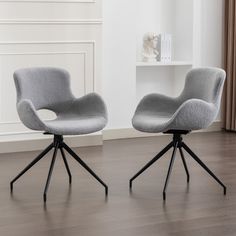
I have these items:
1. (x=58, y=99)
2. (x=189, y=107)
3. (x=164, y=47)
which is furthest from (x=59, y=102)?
(x=164, y=47)

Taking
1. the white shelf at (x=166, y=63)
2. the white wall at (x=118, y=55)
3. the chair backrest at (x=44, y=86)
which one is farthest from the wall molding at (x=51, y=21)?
the chair backrest at (x=44, y=86)

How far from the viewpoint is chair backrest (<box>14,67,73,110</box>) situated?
13.1 ft

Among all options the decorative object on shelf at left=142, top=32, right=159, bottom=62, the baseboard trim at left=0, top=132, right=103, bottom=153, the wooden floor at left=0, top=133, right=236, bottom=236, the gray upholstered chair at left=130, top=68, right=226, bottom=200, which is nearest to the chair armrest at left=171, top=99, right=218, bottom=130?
the gray upholstered chair at left=130, top=68, right=226, bottom=200

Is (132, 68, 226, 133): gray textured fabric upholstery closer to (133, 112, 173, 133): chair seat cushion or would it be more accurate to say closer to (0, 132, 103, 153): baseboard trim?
(133, 112, 173, 133): chair seat cushion

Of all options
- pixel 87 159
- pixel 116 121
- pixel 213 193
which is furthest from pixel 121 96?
pixel 213 193

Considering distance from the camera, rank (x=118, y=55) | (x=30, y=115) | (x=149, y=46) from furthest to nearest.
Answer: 1. (x=149, y=46)
2. (x=118, y=55)
3. (x=30, y=115)

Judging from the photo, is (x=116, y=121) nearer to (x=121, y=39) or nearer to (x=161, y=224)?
(x=121, y=39)

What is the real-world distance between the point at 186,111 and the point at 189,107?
0.10ft

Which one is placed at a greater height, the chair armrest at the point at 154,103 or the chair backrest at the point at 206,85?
the chair backrest at the point at 206,85

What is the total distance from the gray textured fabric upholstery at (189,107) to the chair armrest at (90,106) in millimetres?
231

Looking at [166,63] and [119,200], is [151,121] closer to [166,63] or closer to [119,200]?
[119,200]

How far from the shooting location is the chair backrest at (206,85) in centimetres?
380

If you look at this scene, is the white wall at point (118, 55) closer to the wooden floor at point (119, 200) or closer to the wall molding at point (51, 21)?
the wall molding at point (51, 21)

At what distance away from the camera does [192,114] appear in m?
3.66
